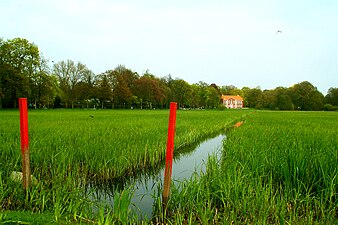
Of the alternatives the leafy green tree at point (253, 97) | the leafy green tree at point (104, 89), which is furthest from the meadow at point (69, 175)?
the leafy green tree at point (253, 97)

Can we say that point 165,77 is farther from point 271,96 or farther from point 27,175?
point 27,175

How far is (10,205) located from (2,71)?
1513 inches

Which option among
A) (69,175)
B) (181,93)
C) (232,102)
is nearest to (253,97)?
(232,102)

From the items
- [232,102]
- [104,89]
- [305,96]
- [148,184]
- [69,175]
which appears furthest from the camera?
[232,102]

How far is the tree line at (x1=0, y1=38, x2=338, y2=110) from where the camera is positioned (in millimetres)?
38281

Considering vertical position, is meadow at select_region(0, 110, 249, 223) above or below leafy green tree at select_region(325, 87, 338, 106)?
below

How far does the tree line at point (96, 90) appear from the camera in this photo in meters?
38.3

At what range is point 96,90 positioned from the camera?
174 ft

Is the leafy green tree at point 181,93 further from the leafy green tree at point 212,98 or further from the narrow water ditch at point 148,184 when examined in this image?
the narrow water ditch at point 148,184

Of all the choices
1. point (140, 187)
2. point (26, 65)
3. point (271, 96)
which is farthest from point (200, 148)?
point (271, 96)

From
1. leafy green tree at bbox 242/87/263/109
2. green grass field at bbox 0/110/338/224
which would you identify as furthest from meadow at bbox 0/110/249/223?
leafy green tree at bbox 242/87/263/109

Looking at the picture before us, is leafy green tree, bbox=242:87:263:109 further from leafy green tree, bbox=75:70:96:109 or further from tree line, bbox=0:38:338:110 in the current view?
leafy green tree, bbox=75:70:96:109

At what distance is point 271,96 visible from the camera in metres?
88.4

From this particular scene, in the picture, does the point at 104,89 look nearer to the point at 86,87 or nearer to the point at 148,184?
the point at 86,87
